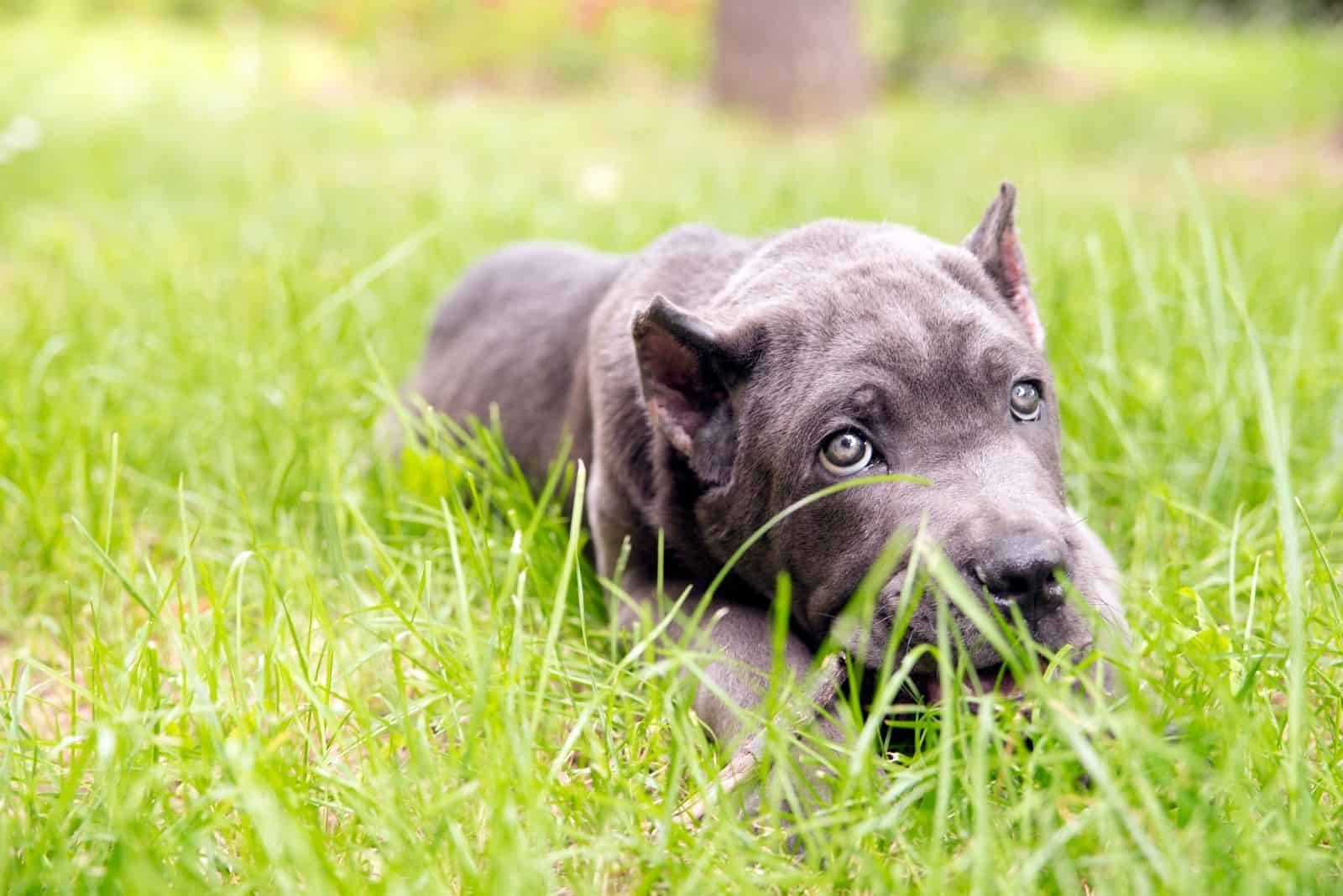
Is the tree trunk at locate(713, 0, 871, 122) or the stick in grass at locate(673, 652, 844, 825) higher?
the tree trunk at locate(713, 0, 871, 122)

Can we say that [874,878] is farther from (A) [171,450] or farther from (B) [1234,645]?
(A) [171,450]

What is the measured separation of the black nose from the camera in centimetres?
256

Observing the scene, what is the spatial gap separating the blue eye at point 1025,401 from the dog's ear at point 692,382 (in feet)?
2.25

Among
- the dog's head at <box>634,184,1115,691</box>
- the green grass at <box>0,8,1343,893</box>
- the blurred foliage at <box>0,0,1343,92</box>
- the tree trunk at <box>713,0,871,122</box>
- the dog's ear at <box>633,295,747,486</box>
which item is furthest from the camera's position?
the blurred foliage at <box>0,0,1343,92</box>

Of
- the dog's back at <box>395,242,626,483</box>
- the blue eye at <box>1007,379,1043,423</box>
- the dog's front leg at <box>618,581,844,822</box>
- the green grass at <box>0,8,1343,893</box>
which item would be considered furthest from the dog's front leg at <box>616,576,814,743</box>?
A: the dog's back at <box>395,242,626,483</box>

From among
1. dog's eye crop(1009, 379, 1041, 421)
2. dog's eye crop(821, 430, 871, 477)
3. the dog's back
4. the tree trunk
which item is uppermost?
the tree trunk

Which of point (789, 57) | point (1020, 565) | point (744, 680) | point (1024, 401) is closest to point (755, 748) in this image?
point (744, 680)

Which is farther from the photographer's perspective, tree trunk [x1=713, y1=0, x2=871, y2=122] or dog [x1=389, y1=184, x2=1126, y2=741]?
tree trunk [x1=713, y1=0, x2=871, y2=122]

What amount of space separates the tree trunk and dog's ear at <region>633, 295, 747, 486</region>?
9.91m

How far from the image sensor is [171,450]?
465cm

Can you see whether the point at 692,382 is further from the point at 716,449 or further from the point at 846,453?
the point at 846,453

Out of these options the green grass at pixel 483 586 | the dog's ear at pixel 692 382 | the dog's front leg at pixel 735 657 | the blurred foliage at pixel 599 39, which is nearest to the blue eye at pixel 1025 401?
the green grass at pixel 483 586

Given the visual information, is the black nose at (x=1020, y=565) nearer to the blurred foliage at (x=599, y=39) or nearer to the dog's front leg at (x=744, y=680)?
the dog's front leg at (x=744, y=680)

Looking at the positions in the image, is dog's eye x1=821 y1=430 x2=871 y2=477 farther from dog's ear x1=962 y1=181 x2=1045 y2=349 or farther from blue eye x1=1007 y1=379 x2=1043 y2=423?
dog's ear x1=962 y1=181 x2=1045 y2=349
